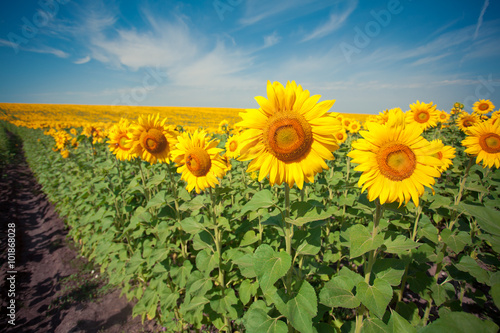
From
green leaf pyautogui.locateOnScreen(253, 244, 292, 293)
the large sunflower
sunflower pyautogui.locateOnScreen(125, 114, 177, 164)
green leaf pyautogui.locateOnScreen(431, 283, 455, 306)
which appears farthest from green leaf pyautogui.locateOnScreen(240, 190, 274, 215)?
green leaf pyautogui.locateOnScreen(431, 283, 455, 306)

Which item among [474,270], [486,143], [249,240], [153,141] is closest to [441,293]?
[474,270]

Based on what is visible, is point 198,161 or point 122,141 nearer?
point 198,161

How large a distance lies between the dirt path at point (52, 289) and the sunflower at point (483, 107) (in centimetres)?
1191

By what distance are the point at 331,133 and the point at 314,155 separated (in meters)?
0.24

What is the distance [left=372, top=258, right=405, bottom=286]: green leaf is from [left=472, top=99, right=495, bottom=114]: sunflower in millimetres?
9221

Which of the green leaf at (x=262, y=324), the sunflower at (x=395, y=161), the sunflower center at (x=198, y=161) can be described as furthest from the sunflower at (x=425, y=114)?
the green leaf at (x=262, y=324)

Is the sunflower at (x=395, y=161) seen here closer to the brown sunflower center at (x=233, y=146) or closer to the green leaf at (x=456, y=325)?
the green leaf at (x=456, y=325)

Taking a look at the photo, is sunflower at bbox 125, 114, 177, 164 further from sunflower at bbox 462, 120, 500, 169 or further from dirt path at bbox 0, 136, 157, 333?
sunflower at bbox 462, 120, 500, 169

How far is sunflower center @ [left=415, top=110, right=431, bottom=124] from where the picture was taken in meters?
4.96

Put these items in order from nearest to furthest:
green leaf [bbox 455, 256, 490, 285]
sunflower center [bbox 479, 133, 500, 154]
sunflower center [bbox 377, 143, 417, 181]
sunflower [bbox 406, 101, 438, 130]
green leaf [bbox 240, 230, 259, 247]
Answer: sunflower center [bbox 377, 143, 417, 181] → green leaf [bbox 455, 256, 490, 285] → green leaf [bbox 240, 230, 259, 247] → sunflower center [bbox 479, 133, 500, 154] → sunflower [bbox 406, 101, 438, 130]

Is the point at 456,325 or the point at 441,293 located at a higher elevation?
the point at 456,325

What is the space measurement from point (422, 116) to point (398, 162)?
427cm

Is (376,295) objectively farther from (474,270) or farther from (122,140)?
(122,140)

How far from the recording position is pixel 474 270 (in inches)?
99.3
